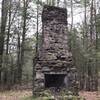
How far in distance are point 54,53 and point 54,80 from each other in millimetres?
1858

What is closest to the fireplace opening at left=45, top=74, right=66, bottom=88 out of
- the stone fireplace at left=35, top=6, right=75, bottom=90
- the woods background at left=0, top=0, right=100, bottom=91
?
the stone fireplace at left=35, top=6, right=75, bottom=90

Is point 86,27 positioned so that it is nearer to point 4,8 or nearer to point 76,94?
point 4,8

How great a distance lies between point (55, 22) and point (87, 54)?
4.42 metres

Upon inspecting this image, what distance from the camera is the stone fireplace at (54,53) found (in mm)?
11047

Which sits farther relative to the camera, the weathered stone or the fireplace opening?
the fireplace opening

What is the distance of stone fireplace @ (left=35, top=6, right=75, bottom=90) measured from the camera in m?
11.0

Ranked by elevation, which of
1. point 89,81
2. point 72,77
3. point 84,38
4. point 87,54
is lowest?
point 89,81

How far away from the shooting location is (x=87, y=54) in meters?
15.2

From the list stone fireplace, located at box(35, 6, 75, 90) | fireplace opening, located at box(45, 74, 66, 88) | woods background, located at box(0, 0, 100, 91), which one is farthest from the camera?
woods background, located at box(0, 0, 100, 91)

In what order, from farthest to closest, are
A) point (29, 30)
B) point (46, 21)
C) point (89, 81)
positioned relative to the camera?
1. point (29, 30)
2. point (89, 81)
3. point (46, 21)

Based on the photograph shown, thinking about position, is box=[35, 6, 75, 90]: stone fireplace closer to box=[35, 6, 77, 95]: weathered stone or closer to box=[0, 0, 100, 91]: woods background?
box=[35, 6, 77, 95]: weathered stone

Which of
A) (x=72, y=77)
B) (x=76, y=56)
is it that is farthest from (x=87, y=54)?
(x=72, y=77)

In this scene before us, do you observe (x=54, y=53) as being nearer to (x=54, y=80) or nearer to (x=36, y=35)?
(x=54, y=80)

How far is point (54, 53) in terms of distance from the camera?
1136 cm
